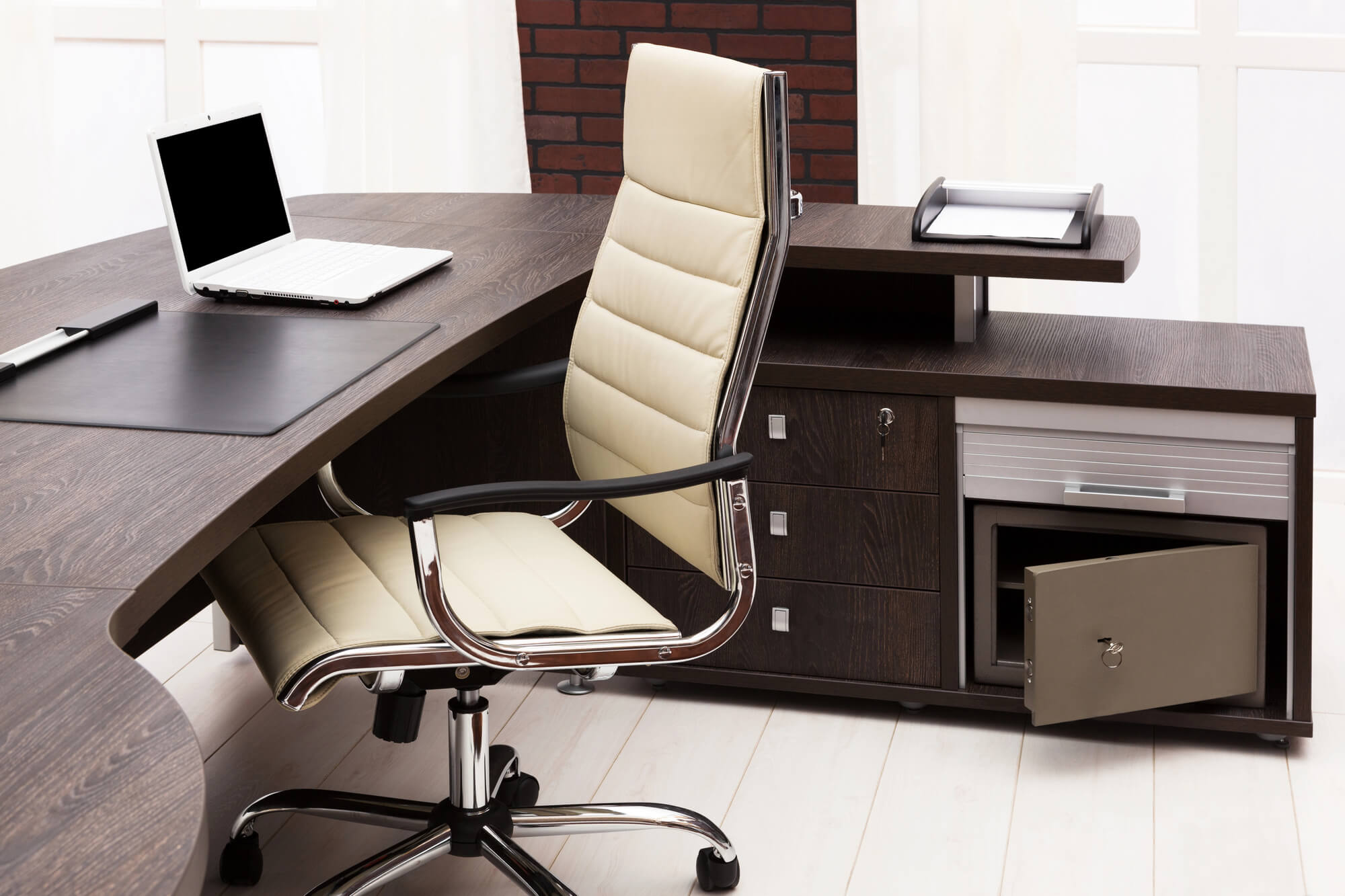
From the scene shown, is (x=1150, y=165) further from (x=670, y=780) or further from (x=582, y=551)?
(x=582, y=551)

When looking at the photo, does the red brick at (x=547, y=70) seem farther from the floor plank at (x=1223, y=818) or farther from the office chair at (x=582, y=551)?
the floor plank at (x=1223, y=818)

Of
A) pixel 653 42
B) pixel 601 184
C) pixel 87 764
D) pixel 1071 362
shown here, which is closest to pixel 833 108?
pixel 653 42

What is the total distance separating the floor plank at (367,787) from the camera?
2129 millimetres

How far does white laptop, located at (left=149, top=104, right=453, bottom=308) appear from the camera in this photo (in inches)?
82.8

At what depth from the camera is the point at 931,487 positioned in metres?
2.38

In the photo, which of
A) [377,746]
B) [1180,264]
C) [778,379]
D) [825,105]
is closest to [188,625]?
[377,746]

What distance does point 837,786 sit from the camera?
2.32 meters

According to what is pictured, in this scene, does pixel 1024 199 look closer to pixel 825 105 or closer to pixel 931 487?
pixel 931 487

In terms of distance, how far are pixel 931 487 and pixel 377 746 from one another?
3.32 ft

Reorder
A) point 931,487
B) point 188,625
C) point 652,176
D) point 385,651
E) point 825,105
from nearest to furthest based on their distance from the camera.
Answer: point 385,651, point 652,176, point 931,487, point 188,625, point 825,105

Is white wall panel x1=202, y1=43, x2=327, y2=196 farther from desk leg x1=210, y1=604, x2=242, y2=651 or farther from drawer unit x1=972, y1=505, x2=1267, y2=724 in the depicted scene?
drawer unit x1=972, y1=505, x2=1267, y2=724

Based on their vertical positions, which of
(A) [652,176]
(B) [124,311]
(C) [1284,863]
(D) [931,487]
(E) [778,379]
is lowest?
(C) [1284,863]

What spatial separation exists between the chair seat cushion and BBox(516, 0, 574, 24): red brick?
1827 mm

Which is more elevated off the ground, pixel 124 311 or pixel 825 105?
pixel 825 105
